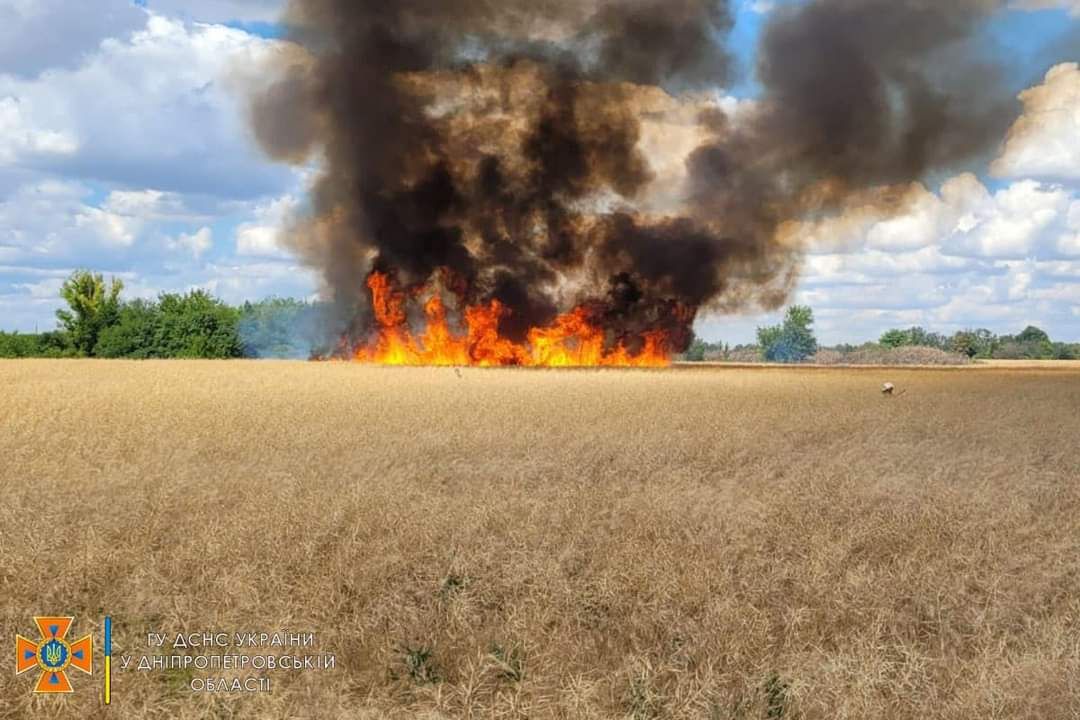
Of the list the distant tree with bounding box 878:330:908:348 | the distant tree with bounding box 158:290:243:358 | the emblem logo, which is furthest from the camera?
Answer: the distant tree with bounding box 878:330:908:348

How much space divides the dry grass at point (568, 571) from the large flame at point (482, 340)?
44.9 metres

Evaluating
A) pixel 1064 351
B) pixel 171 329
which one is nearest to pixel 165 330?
pixel 171 329

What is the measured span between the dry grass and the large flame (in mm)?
44867

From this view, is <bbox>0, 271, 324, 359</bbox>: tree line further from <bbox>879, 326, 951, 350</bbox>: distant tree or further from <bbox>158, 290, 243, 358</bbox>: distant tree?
<bbox>879, 326, 951, 350</bbox>: distant tree

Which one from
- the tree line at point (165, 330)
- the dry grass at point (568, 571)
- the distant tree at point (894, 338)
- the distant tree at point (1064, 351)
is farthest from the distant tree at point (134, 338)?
the distant tree at point (1064, 351)

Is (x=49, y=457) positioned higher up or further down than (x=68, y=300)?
further down

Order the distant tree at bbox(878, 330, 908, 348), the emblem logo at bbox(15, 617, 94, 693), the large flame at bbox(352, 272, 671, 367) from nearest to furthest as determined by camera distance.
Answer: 1. the emblem logo at bbox(15, 617, 94, 693)
2. the large flame at bbox(352, 272, 671, 367)
3. the distant tree at bbox(878, 330, 908, 348)

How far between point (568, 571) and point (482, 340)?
54626mm

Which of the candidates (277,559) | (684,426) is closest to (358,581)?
(277,559)

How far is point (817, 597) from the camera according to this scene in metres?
7.33

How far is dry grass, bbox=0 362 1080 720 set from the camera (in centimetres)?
573

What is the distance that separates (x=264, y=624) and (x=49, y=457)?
10169mm

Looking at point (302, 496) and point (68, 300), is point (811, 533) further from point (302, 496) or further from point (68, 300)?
point (68, 300)

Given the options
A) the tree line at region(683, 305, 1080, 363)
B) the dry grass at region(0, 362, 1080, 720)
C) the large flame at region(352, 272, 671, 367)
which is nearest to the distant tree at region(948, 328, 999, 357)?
the tree line at region(683, 305, 1080, 363)
